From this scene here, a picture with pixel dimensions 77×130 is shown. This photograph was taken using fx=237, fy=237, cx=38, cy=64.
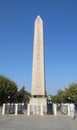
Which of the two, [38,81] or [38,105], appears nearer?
[38,81]

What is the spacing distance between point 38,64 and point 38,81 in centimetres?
201

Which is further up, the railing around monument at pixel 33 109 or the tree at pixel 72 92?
the tree at pixel 72 92

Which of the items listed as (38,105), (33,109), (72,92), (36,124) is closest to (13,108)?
(33,109)

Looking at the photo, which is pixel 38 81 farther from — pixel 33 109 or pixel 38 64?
pixel 33 109

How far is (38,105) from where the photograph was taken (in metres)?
27.6

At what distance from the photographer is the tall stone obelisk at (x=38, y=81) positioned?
90.0ft

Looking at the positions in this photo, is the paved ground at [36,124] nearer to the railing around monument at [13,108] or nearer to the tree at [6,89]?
the railing around monument at [13,108]

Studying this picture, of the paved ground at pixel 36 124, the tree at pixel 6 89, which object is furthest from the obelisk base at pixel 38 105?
the tree at pixel 6 89

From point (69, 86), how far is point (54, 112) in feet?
150

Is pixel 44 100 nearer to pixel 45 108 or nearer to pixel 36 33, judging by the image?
pixel 45 108

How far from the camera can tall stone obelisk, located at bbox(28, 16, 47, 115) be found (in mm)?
27438

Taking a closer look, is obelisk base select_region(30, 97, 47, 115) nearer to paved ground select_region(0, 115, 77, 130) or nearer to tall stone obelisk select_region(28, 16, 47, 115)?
tall stone obelisk select_region(28, 16, 47, 115)

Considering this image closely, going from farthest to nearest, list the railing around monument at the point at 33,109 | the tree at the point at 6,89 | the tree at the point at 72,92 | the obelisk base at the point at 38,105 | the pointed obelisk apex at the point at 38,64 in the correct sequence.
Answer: the tree at the point at 72,92
the tree at the point at 6,89
the railing around monument at the point at 33,109
the obelisk base at the point at 38,105
the pointed obelisk apex at the point at 38,64

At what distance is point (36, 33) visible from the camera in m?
28.9
